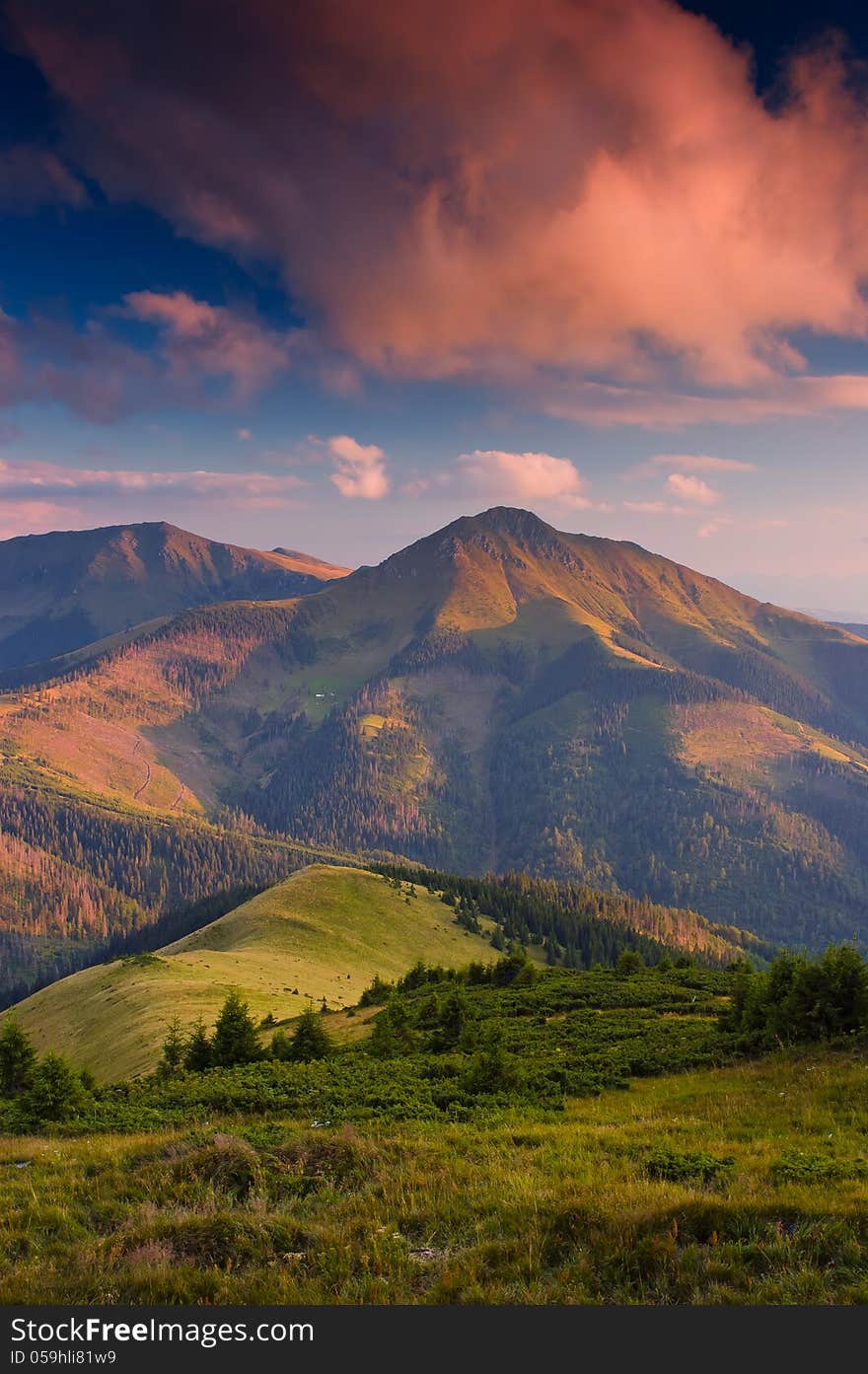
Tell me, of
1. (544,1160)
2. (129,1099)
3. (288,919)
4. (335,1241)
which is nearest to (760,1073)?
(544,1160)

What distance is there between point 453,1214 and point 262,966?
101944 millimetres

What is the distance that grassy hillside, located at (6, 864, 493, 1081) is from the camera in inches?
2680

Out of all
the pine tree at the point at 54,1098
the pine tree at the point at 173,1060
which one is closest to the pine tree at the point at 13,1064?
the pine tree at the point at 173,1060

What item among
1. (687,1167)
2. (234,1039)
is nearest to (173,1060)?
(234,1039)

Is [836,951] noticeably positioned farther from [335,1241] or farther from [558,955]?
[558,955]

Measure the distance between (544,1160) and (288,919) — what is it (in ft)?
431

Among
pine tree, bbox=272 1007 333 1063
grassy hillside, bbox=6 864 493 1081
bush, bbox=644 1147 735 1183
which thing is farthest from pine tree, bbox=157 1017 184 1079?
bush, bbox=644 1147 735 1183

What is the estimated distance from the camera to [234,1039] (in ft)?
124

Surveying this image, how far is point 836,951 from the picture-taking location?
99.1 feet

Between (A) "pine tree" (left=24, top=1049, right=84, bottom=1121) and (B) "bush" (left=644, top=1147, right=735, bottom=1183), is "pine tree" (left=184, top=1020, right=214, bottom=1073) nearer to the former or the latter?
(A) "pine tree" (left=24, top=1049, right=84, bottom=1121)

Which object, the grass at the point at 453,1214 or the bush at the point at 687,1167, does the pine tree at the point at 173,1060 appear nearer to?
the grass at the point at 453,1214

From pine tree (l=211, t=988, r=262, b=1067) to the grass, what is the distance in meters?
18.8

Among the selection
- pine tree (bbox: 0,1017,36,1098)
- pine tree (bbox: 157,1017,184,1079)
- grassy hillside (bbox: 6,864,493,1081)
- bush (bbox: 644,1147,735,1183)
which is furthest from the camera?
grassy hillside (bbox: 6,864,493,1081)

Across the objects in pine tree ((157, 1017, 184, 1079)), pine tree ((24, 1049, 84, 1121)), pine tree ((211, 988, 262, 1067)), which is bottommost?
pine tree ((157, 1017, 184, 1079))
